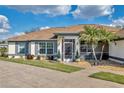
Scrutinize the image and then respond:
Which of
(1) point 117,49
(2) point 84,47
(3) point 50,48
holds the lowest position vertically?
(1) point 117,49

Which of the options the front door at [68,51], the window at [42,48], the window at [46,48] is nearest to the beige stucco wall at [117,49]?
the front door at [68,51]

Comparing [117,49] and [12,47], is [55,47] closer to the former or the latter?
[12,47]

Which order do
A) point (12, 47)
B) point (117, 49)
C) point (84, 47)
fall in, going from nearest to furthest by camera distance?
point (117, 49)
point (84, 47)
point (12, 47)

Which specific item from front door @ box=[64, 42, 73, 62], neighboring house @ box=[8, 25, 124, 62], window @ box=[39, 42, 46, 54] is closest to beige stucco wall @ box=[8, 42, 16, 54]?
neighboring house @ box=[8, 25, 124, 62]

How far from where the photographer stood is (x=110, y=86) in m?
9.93

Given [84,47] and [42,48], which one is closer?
[84,47]

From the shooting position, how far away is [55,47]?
2486cm

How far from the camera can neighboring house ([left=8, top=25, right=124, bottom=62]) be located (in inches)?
908

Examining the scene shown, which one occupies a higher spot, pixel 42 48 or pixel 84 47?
pixel 84 47

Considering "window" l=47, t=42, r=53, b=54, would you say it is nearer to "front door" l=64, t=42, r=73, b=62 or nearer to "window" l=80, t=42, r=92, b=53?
"front door" l=64, t=42, r=73, b=62

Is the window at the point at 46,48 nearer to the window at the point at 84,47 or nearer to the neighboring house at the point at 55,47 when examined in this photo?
the neighboring house at the point at 55,47

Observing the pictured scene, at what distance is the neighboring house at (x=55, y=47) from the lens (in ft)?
75.7

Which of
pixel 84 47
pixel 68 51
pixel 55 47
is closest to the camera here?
pixel 68 51

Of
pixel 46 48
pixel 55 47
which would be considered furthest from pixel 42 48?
pixel 55 47
